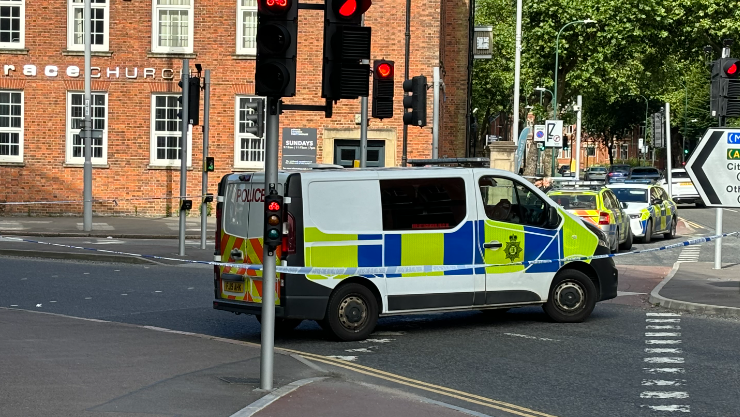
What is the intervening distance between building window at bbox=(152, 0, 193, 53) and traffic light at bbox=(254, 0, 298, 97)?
28.0m

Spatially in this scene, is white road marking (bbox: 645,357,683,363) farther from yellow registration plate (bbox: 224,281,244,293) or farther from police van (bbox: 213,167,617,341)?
yellow registration plate (bbox: 224,281,244,293)

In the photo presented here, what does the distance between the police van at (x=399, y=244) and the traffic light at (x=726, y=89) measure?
636cm

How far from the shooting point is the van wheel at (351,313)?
12.4 metres

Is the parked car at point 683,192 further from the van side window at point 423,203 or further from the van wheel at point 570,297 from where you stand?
the van side window at point 423,203

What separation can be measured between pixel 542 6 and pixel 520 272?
47058 mm

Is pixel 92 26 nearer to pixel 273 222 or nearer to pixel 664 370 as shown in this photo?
pixel 664 370

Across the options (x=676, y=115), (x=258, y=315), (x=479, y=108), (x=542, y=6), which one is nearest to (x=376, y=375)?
(x=258, y=315)

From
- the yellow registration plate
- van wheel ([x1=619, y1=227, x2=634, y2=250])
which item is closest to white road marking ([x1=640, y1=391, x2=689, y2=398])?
the yellow registration plate

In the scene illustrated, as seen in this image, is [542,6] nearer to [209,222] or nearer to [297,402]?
[209,222]

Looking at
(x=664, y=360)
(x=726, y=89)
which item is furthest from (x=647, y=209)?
(x=664, y=360)

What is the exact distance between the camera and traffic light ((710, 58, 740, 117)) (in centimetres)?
1898

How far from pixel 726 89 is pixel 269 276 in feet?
39.8

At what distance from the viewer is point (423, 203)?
12.8 m

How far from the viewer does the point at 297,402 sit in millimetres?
8789
